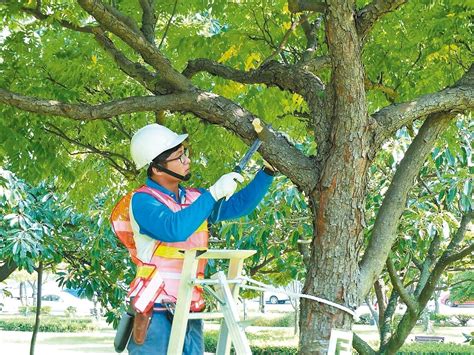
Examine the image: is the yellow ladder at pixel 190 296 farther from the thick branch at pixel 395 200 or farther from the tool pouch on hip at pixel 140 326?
the thick branch at pixel 395 200

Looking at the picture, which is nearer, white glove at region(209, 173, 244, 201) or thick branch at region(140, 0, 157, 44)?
white glove at region(209, 173, 244, 201)

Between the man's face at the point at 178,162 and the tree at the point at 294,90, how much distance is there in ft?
0.97

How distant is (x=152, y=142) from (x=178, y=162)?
146 mm

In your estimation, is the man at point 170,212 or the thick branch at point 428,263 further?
the thick branch at point 428,263

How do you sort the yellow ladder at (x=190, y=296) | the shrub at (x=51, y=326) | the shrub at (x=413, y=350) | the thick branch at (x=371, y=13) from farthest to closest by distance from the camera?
1. the shrub at (x=51, y=326)
2. the shrub at (x=413, y=350)
3. the thick branch at (x=371, y=13)
4. the yellow ladder at (x=190, y=296)

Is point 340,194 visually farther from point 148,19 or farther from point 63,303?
point 63,303

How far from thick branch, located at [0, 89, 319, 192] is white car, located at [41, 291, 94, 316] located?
38.5m

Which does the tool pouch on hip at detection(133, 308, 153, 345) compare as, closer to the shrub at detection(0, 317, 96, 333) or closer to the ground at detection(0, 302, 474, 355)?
the ground at detection(0, 302, 474, 355)

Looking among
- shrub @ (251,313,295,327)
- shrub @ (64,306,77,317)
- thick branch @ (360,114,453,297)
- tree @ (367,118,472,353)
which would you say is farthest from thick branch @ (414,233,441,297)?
shrub @ (64,306,77,317)

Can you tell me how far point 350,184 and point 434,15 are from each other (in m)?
1.35

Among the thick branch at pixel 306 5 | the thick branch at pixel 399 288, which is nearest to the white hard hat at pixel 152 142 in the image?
the thick branch at pixel 306 5

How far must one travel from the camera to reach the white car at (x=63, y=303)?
4338 cm

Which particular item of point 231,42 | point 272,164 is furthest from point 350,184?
point 231,42

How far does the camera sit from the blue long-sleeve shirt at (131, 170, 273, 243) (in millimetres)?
3621
